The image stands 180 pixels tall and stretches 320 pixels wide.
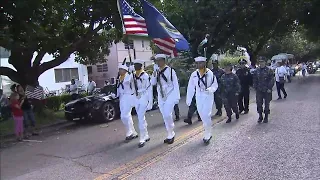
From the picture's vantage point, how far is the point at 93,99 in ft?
41.0

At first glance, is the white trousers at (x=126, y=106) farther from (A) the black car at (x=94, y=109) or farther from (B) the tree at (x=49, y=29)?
(A) the black car at (x=94, y=109)

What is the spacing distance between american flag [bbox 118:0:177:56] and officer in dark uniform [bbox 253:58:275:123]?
8.17ft

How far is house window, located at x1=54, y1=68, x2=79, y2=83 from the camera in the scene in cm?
3241

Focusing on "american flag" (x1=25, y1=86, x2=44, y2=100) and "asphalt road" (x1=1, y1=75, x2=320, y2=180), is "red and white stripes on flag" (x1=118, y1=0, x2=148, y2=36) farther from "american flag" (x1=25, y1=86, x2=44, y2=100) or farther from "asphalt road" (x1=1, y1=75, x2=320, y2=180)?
"american flag" (x1=25, y1=86, x2=44, y2=100)

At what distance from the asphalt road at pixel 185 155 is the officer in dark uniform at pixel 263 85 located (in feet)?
1.38

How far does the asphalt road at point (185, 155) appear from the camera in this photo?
5.63 m

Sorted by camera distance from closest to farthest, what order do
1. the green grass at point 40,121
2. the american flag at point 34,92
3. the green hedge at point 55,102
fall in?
the green grass at point 40,121
the american flag at point 34,92
the green hedge at point 55,102

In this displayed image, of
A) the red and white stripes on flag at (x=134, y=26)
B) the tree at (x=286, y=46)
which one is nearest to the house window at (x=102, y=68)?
the tree at (x=286, y=46)

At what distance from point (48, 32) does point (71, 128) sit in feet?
10.7

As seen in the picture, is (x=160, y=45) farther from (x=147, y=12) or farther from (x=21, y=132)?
(x=21, y=132)

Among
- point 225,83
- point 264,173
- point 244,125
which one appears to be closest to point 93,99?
point 225,83

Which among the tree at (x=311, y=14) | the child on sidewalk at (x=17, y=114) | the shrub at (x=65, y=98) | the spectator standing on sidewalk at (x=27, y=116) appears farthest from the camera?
the tree at (x=311, y=14)

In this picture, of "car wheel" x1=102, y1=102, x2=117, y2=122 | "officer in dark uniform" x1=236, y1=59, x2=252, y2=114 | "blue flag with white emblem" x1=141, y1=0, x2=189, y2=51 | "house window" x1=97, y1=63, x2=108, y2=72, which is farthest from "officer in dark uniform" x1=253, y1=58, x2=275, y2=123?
"house window" x1=97, y1=63, x2=108, y2=72

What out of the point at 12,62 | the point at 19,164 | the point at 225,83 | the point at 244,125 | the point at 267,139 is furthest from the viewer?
the point at 12,62
